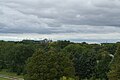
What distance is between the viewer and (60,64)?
6569 cm

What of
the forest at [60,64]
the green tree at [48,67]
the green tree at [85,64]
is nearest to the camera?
the green tree at [48,67]

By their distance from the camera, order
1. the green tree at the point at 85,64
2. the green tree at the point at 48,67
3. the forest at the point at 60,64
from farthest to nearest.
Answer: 1. the green tree at the point at 85,64
2. the forest at the point at 60,64
3. the green tree at the point at 48,67

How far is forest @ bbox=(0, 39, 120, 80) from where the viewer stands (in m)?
63.1

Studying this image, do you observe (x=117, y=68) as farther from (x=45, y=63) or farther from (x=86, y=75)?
A: (x=86, y=75)

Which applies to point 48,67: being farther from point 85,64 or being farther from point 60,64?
point 85,64

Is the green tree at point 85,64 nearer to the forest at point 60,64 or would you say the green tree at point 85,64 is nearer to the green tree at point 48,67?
the forest at point 60,64

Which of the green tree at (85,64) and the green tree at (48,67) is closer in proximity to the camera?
the green tree at (48,67)

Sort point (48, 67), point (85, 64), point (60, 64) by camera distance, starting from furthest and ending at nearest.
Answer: point (85, 64) < point (60, 64) < point (48, 67)

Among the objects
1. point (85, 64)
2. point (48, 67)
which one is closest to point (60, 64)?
point (48, 67)

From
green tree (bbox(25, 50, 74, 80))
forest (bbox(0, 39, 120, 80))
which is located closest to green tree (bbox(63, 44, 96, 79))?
forest (bbox(0, 39, 120, 80))

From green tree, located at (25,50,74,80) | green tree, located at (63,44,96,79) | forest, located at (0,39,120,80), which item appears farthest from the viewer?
green tree, located at (63,44,96,79)

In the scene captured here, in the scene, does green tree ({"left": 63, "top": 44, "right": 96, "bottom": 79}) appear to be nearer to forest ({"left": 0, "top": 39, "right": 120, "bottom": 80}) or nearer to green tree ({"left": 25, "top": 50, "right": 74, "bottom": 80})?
forest ({"left": 0, "top": 39, "right": 120, "bottom": 80})

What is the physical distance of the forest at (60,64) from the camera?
63094 millimetres

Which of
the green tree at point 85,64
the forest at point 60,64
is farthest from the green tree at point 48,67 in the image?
the green tree at point 85,64
